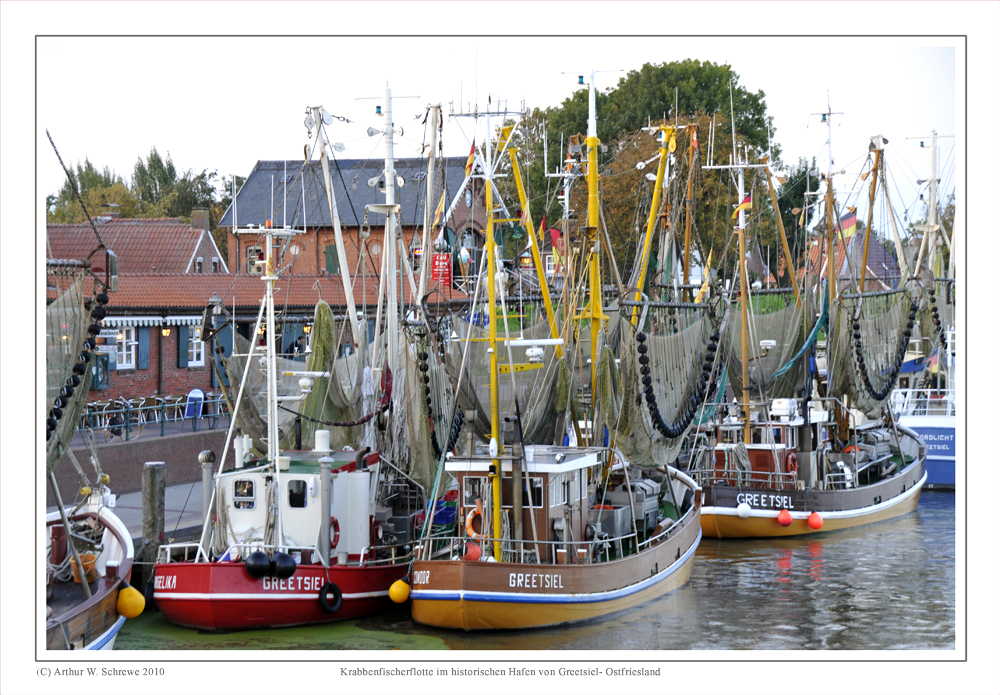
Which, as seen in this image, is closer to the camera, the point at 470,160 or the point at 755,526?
the point at 470,160

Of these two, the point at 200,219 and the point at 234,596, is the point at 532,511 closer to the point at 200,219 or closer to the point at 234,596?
the point at 234,596

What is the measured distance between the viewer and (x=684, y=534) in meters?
19.7

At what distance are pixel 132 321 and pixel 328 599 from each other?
14628 mm

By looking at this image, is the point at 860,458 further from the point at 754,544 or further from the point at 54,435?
the point at 54,435

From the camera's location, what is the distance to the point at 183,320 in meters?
30.0

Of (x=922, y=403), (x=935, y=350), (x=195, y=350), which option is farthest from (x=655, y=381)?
Result: (x=922, y=403)

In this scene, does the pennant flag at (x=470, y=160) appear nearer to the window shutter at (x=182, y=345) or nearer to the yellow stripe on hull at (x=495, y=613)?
the yellow stripe on hull at (x=495, y=613)

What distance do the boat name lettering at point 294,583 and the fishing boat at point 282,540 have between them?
14 mm

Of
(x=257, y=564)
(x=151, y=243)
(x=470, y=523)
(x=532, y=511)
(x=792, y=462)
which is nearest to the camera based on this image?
(x=257, y=564)

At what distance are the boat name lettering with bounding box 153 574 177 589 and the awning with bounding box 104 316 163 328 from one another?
1310 centimetres

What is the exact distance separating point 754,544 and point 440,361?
27.1 feet

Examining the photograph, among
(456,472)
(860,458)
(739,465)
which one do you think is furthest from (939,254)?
(456,472)

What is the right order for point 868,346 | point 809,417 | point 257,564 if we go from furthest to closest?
1. point 868,346
2. point 809,417
3. point 257,564
